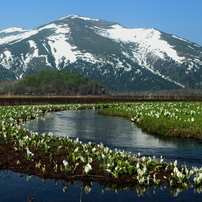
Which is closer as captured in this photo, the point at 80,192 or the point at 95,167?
the point at 80,192

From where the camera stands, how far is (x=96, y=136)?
2759 centimetres

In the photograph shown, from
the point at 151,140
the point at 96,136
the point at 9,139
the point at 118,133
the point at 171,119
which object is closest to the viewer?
the point at 9,139

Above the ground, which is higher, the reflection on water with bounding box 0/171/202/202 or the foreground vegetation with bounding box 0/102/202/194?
the foreground vegetation with bounding box 0/102/202/194

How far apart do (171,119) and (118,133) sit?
19.9ft

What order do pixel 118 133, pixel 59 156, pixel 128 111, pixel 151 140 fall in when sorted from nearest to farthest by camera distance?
pixel 59 156
pixel 151 140
pixel 118 133
pixel 128 111

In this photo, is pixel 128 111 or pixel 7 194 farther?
pixel 128 111

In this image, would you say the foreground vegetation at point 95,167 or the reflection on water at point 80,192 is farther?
the foreground vegetation at point 95,167

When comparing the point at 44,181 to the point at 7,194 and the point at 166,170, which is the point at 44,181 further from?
the point at 166,170

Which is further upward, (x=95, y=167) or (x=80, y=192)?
(x=95, y=167)

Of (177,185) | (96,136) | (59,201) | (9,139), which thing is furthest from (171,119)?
(59,201)

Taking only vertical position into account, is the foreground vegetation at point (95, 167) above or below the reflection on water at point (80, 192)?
above

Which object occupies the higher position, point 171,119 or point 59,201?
point 171,119

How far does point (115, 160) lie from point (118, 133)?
1426 centimetres

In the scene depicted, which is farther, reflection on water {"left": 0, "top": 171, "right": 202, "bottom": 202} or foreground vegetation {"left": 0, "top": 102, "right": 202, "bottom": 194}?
foreground vegetation {"left": 0, "top": 102, "right": 202, "bottom": 194}
